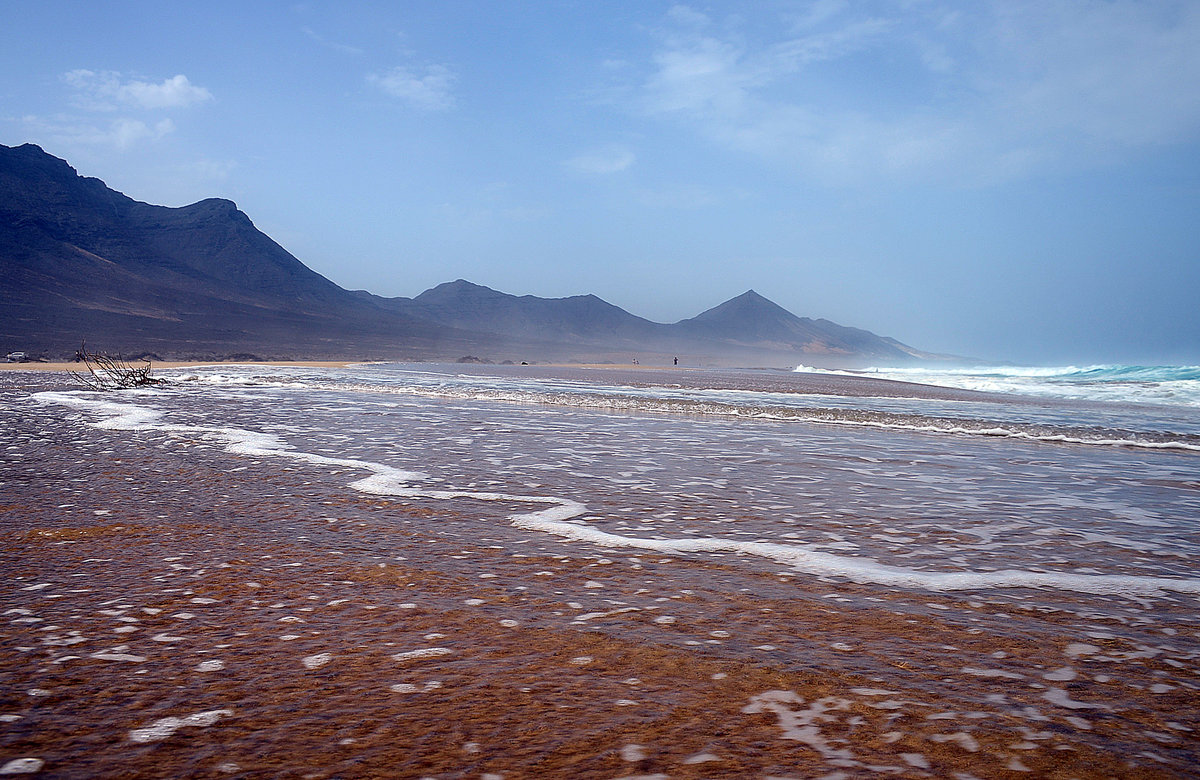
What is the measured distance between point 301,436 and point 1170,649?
28.0 ft

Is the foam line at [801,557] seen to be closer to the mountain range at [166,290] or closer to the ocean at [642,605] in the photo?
the ocean at [642,605]

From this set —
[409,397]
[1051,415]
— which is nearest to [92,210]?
[409,397]

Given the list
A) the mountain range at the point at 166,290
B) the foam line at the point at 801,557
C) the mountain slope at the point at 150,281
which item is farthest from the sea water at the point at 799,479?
the mountain slope at the point at 150,281

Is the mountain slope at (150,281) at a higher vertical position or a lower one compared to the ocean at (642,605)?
higher

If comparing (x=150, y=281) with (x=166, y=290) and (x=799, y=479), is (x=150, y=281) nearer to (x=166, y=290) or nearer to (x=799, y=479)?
(x=166, y=290)

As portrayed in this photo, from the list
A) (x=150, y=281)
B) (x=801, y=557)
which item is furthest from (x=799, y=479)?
(x=150, y=281)

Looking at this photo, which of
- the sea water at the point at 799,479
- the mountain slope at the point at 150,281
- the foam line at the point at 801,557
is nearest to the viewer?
the foam line at the point at 801,557

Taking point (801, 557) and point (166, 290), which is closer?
point (801, 557)

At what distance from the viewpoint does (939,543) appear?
4465 mm

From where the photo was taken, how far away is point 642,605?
3236 millimetres

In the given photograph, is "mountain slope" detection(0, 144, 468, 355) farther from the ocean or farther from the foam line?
the foam line

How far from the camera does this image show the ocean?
2.07 meters

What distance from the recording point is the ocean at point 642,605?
2.07 meters

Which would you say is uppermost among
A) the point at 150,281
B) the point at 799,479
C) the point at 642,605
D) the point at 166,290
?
the point at 150,281
